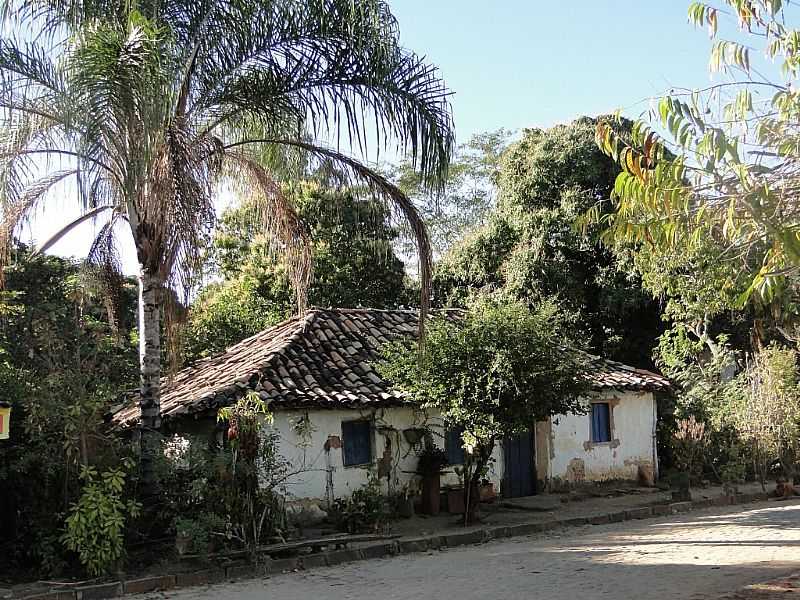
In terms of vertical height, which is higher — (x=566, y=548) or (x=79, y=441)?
(x=79, y=441)

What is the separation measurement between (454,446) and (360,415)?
268 cm

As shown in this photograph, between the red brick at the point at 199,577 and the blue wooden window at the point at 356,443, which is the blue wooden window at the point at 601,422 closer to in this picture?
the blue wooden window at the point at 356,443

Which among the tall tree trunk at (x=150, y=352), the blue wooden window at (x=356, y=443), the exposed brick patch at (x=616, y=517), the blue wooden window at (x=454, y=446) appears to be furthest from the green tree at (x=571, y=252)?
the tall tree trunk at (x=150, y=352)

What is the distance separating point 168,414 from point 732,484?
42.5 feet

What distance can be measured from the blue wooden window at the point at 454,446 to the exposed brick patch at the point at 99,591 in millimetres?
8401

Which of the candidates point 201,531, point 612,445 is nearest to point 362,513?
point 201,531

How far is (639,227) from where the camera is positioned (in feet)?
26.7

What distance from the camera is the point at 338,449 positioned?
1591 centimetres

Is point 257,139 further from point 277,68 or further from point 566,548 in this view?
point 566,548

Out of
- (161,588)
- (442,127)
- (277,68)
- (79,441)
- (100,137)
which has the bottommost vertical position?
(161,588)

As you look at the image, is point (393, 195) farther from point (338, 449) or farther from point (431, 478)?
point (431, 478)

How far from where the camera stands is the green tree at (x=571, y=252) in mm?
24766

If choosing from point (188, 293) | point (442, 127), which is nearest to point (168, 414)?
point (188, 293)

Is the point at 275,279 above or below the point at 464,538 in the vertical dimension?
above
